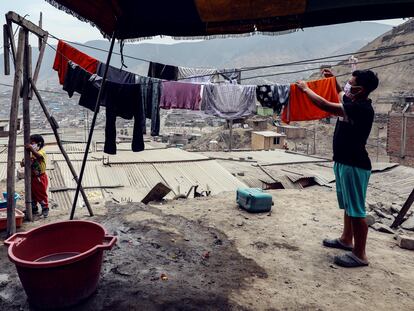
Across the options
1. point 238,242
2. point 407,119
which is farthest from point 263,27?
point 407,119

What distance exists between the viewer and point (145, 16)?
4.54 metres

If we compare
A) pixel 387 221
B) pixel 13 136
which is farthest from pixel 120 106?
pixel 387 221

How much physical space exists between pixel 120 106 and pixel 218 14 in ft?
8.76

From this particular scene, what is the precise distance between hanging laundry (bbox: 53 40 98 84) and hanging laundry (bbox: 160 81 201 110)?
155 cm


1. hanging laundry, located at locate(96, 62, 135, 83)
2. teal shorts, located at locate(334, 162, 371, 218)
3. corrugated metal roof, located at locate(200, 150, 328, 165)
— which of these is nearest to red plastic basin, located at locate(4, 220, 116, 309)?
teal shorts, located at locate(334, 162, 371, 218)

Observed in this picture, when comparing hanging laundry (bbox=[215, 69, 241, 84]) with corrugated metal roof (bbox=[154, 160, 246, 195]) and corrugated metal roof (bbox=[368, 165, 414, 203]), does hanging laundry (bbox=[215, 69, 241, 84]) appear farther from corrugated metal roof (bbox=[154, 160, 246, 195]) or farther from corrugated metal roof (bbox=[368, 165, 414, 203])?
corrugated metal roof (bbox=[368, 165, 414, 203])

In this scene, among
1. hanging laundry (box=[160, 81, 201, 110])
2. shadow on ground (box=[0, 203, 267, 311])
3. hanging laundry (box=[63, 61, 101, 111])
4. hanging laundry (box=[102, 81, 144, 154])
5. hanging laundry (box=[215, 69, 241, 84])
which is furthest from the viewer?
hanging laundry (box=[215, 69, 241, 84])

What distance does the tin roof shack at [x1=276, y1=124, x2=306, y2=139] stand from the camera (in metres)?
36.9

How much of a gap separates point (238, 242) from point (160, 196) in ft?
10.1

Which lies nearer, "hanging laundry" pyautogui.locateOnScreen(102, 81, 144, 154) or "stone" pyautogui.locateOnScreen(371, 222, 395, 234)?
"stone" pyautogui.locateOnScreen(371, 222, 395, 234)

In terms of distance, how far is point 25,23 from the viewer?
5230 mm

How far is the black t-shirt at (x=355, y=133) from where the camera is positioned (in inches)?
151

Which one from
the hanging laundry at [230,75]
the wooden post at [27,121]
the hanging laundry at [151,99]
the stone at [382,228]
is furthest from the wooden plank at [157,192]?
the stone at [382,228]

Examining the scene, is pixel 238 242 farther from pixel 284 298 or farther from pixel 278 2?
pixel 278 2
